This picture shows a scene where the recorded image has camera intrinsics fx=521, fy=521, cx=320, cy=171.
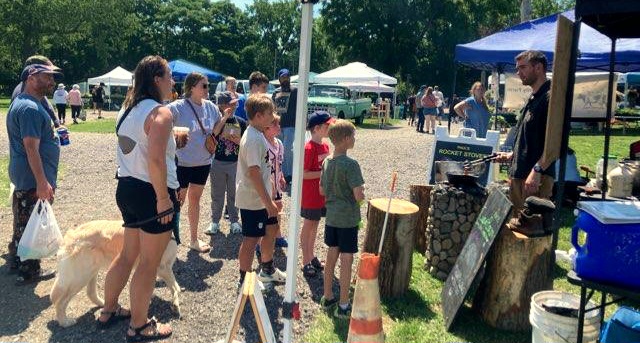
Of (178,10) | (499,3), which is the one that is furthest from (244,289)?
(178,10)

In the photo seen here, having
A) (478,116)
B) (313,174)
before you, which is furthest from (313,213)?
(478,116)

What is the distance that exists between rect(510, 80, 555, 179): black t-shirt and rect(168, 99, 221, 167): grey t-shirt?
9.77ft

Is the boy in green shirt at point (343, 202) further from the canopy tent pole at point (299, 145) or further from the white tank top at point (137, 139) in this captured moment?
the white tank top at point (137, 139)

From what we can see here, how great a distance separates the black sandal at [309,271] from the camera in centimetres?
485

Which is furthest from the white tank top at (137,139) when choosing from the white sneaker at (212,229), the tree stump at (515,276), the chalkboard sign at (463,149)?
the chalkboard sign at (463,149)

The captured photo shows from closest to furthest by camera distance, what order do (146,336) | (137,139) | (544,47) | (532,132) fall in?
(137,139) < (146,336) < (532,132) < (544,47)

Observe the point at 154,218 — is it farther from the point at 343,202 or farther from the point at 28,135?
the point at 28,135

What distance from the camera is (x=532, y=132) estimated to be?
4527 mm

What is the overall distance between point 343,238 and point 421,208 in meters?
1.68

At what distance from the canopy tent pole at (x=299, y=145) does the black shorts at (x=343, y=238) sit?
4.18 feet

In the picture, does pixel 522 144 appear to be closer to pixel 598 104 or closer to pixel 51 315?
pixel 51 315

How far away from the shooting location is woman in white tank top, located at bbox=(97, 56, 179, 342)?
3131 millimetres

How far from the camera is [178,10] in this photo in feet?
204

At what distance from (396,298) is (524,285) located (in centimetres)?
110
